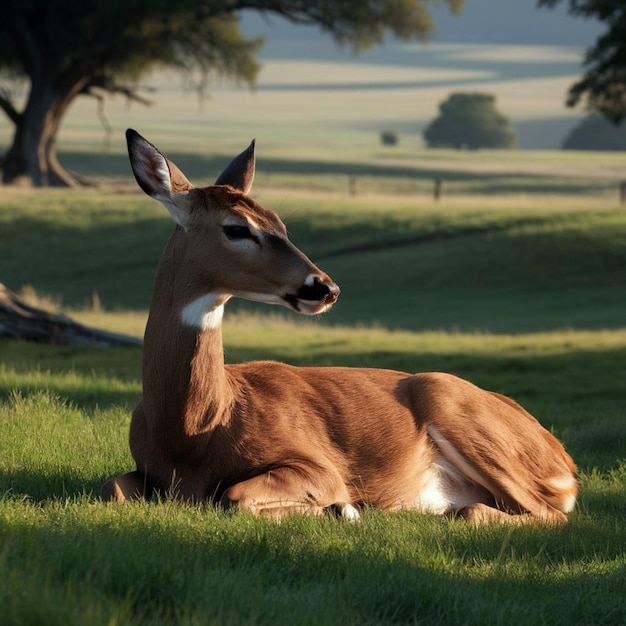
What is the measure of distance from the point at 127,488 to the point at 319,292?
1531 mm

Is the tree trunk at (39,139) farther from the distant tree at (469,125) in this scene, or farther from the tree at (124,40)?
the distant tree at (469,125)

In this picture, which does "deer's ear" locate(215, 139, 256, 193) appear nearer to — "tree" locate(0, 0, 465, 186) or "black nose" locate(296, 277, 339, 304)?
"black nose" locate(296, 277, 339, 304)

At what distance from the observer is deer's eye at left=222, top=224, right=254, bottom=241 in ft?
19.7

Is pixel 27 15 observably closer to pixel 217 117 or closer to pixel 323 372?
pixel 323 372

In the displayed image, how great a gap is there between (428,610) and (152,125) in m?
160

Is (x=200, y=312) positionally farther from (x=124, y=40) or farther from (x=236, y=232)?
(x=124, y=40)

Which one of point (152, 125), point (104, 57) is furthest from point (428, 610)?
point (152, 125)

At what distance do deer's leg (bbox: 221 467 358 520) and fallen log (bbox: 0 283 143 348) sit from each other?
33.3 ft

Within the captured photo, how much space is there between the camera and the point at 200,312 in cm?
618

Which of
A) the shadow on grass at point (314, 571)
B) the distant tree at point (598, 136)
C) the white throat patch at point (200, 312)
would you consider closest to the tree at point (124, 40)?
the white throat patch at point (200, 312)

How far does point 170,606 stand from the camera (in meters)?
4.18

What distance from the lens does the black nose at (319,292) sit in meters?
5.65

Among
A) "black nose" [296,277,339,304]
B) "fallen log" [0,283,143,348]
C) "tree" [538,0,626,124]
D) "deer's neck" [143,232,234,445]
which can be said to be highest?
"tree" [538,0,626,124]

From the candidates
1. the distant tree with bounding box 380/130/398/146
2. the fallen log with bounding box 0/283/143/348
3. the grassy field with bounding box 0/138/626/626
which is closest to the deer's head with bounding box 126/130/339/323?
the grassy field with bounding box 0/138/626/626
